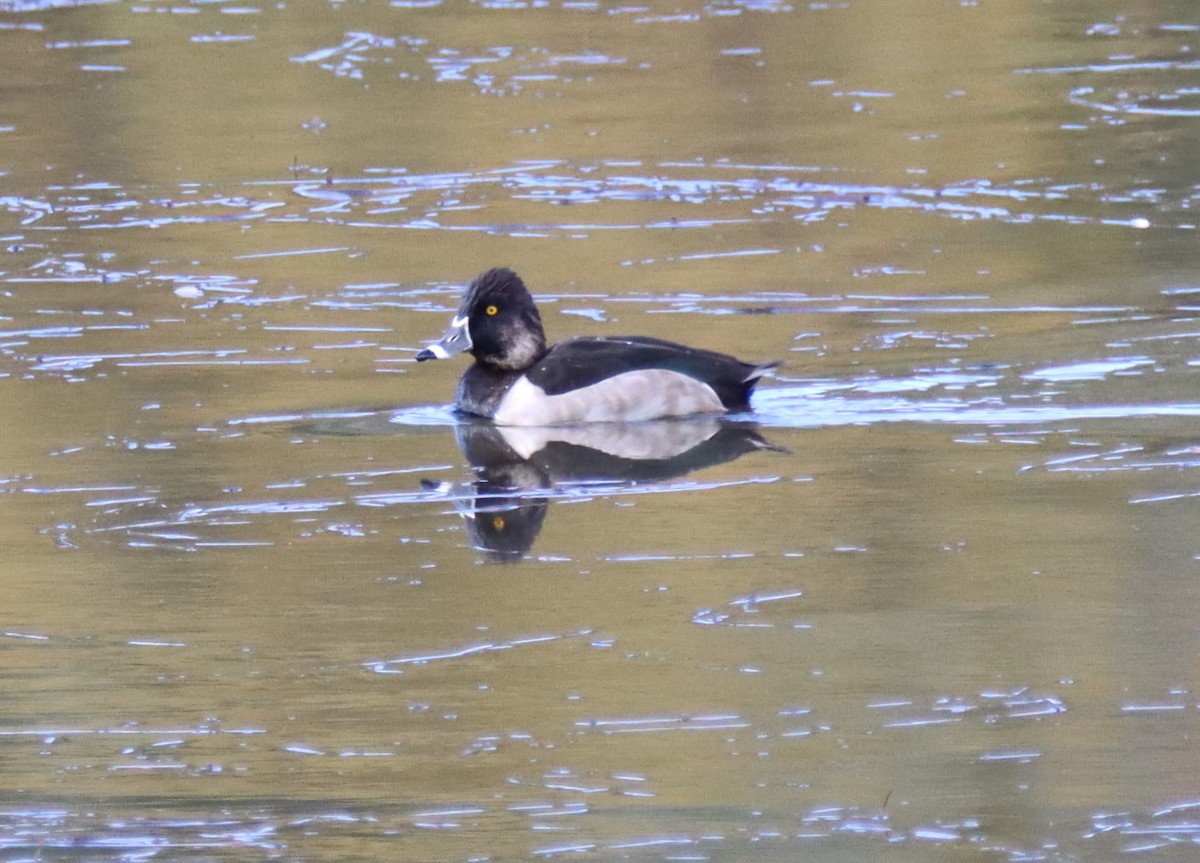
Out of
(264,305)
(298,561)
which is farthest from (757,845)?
(264,305)

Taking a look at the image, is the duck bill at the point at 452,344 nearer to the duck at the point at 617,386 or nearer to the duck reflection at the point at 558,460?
the duck at the point at 617,386

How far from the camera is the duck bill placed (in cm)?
1134

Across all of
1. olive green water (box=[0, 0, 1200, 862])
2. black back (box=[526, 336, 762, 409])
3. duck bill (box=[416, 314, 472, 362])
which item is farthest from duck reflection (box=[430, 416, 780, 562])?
duck bill (box=[416, 314, 472, 362])

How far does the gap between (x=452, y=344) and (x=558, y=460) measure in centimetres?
129

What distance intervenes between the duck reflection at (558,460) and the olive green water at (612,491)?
0.04m

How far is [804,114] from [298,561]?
11759 millimetres

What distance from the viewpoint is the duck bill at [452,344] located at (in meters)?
11.3

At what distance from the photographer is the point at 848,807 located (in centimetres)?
605

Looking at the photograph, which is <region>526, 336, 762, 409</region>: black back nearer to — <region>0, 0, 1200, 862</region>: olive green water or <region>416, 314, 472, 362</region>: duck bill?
<region>0, 0, 1200, 862</region>: olive green water

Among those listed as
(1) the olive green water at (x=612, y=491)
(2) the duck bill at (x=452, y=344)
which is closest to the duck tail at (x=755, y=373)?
(1) the olive green water at (x=612, y=491)

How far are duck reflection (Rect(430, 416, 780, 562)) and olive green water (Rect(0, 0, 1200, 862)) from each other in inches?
1.7

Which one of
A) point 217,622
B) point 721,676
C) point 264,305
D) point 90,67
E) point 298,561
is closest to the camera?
point 721,676

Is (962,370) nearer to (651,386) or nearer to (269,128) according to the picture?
(651,386)

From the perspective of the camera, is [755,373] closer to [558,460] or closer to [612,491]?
[558,460]
